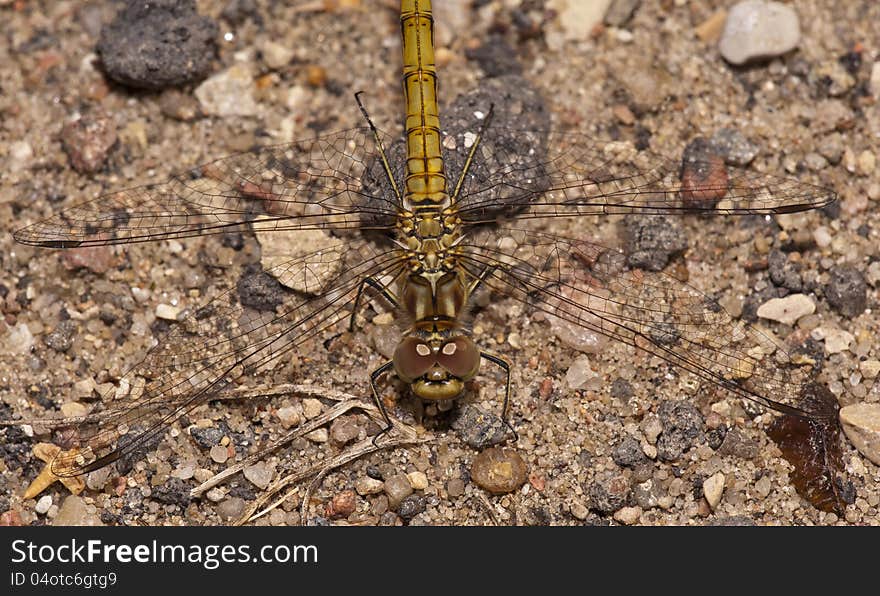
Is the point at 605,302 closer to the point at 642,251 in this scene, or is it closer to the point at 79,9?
the point at 642,251

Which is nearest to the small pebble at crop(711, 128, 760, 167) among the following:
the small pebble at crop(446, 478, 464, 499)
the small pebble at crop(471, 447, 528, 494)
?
the small pebble at crop(471, 447, 528, 494)

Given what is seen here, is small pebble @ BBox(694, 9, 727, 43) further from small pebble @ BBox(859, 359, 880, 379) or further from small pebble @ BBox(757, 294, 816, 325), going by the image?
small pebble @ BBox(859, 359, 880, 379)

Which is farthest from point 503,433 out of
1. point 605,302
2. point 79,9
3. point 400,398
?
point 79,9

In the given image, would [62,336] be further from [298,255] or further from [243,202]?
[298,255]

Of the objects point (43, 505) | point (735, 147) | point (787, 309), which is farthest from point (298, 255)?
point (787, 309)


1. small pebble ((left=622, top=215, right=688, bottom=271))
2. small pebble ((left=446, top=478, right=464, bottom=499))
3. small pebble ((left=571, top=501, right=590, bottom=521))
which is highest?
small pebble ((left=622, top=215, right=688, bottom=271))

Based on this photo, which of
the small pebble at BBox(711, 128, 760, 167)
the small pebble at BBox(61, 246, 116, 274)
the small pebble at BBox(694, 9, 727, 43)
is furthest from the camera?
the small pebble at BBox(694, 9, 727, 43)
